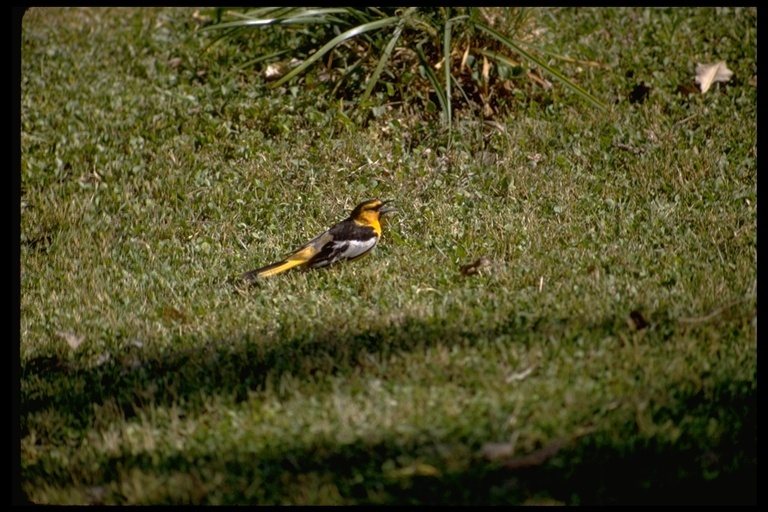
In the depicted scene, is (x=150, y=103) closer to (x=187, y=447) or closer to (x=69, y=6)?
(x=69, y=6)

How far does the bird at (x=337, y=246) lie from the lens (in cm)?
623

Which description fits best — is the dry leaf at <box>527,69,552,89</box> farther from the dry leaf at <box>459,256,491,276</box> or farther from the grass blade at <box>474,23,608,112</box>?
the dry leaf at <box>459,256,491,276</box>

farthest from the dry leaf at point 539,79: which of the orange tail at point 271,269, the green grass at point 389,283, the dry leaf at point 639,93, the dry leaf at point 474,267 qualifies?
the orange tail at point 271,269

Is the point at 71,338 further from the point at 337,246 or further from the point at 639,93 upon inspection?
the point at 639,93

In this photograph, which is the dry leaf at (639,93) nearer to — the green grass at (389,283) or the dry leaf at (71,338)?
the green grass at (389,283)

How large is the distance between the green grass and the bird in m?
0.12

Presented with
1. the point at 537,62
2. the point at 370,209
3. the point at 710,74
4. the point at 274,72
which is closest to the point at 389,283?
the point at 370,209

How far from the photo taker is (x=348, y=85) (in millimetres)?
8461

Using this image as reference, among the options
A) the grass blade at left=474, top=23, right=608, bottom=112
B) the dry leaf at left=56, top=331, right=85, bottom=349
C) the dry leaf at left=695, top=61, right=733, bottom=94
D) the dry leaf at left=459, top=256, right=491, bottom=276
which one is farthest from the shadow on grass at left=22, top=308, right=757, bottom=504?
the dry leaf at left=695, top=61, right=733, bottom=94

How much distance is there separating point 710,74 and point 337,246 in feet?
14.1

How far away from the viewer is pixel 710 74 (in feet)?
27.2

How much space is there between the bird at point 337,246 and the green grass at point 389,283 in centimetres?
12

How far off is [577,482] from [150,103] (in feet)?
20.8

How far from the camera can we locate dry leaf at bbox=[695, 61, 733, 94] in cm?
821
